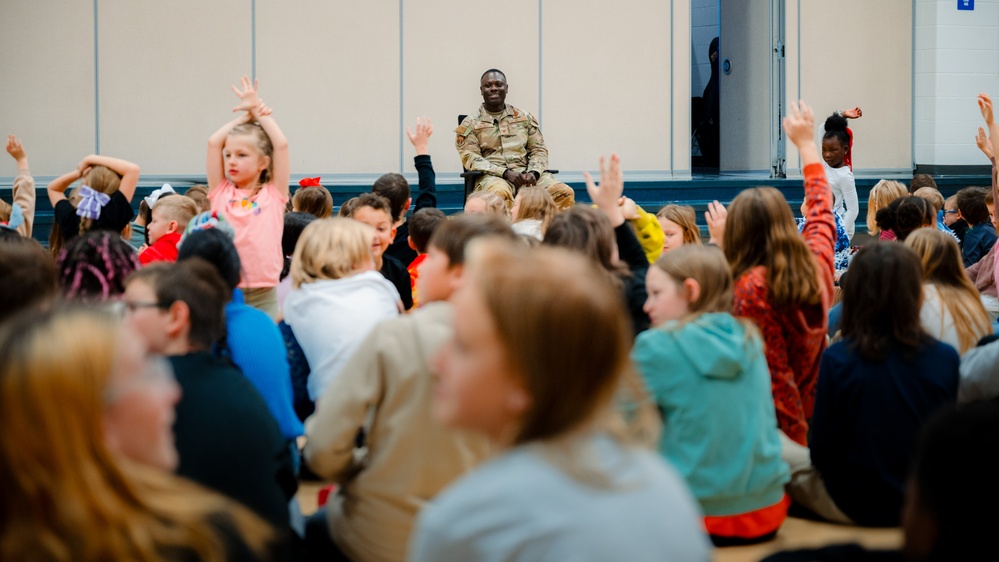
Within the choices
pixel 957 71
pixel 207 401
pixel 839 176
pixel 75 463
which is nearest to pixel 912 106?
pixel 957 71

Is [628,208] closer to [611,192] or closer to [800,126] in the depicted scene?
[611,192]

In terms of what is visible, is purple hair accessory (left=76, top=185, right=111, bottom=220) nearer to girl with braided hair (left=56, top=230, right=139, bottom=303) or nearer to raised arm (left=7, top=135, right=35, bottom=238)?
raised arm (left=7, top=135, right=35, bottom=238)

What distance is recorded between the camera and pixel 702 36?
1394cm

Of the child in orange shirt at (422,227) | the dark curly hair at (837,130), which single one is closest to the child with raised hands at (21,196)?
the child in orange shirt at (422,227)

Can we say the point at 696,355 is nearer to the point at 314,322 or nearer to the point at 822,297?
the point at 822,297

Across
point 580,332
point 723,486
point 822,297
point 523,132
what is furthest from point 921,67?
point 580,332

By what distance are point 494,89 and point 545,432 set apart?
7.12 meters

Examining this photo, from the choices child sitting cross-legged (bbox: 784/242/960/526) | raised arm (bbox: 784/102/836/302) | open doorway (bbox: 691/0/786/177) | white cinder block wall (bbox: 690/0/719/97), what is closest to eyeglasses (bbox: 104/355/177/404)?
child sitting cross-legged (bbox: 784/242/960/526)

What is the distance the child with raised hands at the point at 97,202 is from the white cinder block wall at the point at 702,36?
10230 mm

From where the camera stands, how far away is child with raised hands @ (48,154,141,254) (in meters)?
4.35

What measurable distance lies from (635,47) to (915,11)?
10.1ft

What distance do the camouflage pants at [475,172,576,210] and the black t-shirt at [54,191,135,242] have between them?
6.68 ft

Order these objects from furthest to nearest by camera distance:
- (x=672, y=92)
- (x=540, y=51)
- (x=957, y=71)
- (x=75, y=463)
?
1. (x=957, y=71)
2. (x=672, y=92)
3. (x=540, y=51)
4. (x=75, y=463)

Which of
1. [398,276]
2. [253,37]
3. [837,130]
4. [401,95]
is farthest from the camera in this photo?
[401,95]
